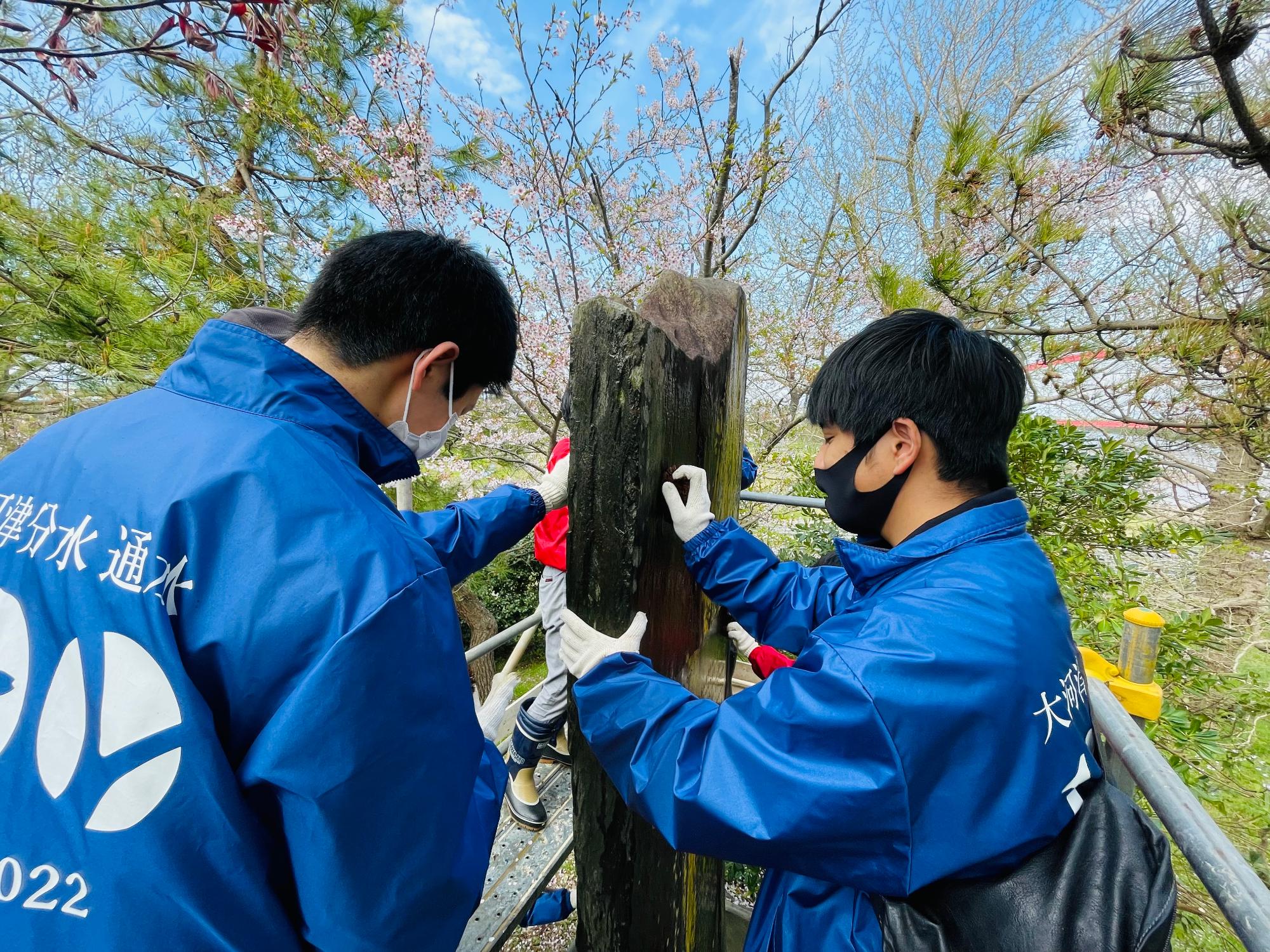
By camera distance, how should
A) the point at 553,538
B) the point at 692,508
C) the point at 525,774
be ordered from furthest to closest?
the point at 525,774, the point at 553,538, the point at 692,508

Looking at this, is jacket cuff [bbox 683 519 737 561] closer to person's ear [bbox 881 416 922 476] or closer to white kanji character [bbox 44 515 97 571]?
person's ear [bbox 881 416 922 476]

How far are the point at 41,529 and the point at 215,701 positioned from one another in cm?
41

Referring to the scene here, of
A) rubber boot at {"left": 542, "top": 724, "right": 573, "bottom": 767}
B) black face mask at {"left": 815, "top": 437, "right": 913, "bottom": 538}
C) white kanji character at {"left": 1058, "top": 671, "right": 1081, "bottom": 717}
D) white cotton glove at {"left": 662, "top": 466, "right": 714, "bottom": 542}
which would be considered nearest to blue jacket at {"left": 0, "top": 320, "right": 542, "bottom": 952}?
white cotton glove at {"left": 662, "top": 466, "right": 714, "bottom": 542}

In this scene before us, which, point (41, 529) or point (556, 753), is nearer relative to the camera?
point (41, 529)

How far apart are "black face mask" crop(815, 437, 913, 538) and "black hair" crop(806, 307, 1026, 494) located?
2.6 inches

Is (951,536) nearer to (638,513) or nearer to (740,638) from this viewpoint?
(638,513)

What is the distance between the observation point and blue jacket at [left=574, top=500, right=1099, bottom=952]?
875 millimetres

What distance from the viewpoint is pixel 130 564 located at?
2.71 ft

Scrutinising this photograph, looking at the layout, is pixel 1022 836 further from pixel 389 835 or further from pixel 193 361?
pixel 193 361

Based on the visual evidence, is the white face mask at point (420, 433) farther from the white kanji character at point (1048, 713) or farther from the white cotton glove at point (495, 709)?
the white kanji character at point (1048, 713)

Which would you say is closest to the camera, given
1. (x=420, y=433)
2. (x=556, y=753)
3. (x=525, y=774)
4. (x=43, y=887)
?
(x=43, y=887)

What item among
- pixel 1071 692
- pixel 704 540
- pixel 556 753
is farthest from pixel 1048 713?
pixel 556 753

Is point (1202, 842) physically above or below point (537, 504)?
below

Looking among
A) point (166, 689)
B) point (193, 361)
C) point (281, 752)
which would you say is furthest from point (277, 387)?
point (281, 752)
